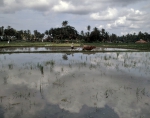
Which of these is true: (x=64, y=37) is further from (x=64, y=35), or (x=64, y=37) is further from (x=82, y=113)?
(x=82, y=113)

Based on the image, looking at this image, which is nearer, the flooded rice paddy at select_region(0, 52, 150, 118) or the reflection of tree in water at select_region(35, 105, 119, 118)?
the reflection of tree in water at select_region(35, 105, 119, 118)

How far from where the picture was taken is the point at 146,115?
184 inches

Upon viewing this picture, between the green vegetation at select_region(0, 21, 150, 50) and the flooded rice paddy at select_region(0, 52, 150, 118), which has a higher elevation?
the green vegetation at select_region(0, 21, 150, 50)

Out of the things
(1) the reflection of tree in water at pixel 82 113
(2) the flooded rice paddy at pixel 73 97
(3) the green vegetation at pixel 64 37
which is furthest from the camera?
(3) the green vegetation at pixel 64 37

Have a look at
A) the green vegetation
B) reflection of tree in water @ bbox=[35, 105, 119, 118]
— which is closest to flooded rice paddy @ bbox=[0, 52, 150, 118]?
reflection of tree in water @ bbox=[35, 105, 119, 118]

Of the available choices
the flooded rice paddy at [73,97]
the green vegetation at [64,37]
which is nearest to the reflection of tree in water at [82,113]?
the flooded rice paddy at [73,97]

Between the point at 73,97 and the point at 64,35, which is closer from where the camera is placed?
the point at 73,97

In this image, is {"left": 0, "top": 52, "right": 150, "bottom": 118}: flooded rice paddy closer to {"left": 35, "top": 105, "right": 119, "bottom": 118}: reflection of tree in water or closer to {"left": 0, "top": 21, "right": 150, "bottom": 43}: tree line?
{"left": 35, "top": 105, "right": 119, "bottom": 118}: reflection of tree in water

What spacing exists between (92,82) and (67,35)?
72.9 meters

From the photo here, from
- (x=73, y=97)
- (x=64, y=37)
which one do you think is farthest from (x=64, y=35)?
(x=73, y=97)

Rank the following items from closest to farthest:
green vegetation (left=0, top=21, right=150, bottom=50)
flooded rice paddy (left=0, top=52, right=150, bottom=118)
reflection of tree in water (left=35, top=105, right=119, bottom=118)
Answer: reflection of tree in water (left=35, top=105, right=119, bottom=118), flooded rice paddy (left=0, top=52, right=150, bottom=118), green vegetation (left=0, top=21, right=150, bottom=50)

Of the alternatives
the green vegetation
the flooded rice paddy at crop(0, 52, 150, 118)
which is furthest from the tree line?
the flooded rice paddy at crop(0, 52, 150, 118)

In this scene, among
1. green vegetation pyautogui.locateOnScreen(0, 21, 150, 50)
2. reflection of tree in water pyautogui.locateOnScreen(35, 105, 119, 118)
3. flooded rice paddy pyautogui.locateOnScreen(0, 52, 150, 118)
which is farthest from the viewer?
green vegetation pyautogui.locateOnScreen(0, 21, 150, 50)

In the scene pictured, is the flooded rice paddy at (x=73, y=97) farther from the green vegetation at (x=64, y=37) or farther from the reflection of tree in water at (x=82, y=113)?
the green vegetation at (x=64, y=37)
